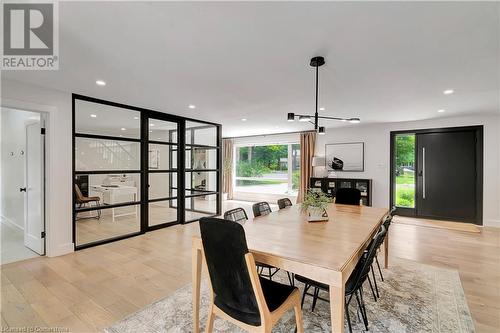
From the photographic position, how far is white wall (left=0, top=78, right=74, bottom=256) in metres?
3.38

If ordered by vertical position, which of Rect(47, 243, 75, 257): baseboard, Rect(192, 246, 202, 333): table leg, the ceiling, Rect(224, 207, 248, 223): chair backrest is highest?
the ceiling

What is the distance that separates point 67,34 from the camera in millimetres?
2037

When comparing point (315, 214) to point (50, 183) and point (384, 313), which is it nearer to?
point (384, 313)

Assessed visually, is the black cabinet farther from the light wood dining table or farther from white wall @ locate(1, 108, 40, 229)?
white wall @ locate(1, 108, 40, 229)

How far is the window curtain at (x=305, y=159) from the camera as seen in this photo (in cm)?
736

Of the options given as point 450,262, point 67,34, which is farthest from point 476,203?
point 67,34

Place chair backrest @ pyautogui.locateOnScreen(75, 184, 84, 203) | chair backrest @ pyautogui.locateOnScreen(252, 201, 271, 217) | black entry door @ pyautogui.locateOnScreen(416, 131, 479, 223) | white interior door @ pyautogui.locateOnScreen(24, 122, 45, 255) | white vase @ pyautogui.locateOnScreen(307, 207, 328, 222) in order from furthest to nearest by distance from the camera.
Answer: black entry door @ pyautogui.locateOnScreen(416, 131, 479, 223), chair backrest @ pyautogui.locateOnScreen(75, 184, 84, 203), white interior door @ pyautogui.locateOnScreen(24, 122, 45, 255), chair backrest @ pyautogui.locateOnScreen(252, 201, 271, 217), white vase @ pyautogui.locateOnScreen(307, 207, 328, 222)

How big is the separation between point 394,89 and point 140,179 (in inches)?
182

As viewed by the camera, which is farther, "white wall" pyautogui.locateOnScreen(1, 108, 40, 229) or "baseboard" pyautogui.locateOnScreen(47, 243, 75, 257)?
"white wall" pyautogui.locateOnScreen(1, 108, 40, 229)

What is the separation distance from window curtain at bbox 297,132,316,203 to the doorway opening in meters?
6.14

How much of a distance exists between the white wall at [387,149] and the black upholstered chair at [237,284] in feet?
18.7

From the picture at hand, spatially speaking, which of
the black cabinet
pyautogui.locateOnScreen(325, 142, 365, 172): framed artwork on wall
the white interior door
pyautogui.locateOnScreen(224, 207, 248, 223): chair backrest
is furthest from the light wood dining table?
pyautogui.locateOnScreen(325, 142, 365, 172): framed artwork on wall

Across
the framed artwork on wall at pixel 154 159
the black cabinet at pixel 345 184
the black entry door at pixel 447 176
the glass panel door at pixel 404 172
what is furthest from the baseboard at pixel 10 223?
the black entry door at pixel 447 176

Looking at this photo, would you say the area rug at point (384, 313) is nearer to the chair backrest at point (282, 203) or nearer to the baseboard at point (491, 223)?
the chair backrest at point (282, 203)
